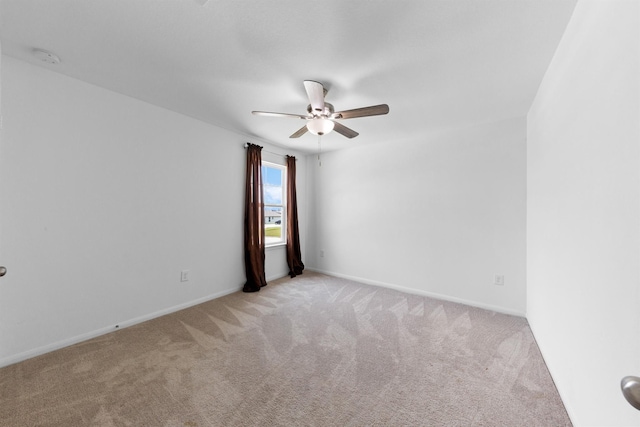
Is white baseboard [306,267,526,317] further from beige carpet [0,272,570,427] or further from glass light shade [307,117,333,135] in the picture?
glass light shade [307,117,333,135]

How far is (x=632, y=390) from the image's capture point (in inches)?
19.3

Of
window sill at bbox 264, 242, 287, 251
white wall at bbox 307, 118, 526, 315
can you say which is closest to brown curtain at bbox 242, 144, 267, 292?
window sill at bbox 264, 242, 287, 251

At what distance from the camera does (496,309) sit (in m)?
3.00

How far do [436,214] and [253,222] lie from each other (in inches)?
103

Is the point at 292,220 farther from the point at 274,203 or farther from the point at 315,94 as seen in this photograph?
the point at 315,94

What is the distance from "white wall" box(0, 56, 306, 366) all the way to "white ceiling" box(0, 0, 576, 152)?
1.10ft

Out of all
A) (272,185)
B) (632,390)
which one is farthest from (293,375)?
(272,185)

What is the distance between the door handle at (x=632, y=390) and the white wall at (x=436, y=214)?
2.92 metres

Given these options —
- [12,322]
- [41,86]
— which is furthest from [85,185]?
[12,322]

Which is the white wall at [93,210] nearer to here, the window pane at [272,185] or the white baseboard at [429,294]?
the window pane at [272,185]

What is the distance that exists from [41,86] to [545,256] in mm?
4344

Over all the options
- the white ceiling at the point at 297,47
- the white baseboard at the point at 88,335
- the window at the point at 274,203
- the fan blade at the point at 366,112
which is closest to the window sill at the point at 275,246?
the window at the point at 274,203

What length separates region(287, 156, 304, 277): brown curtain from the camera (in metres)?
4.43

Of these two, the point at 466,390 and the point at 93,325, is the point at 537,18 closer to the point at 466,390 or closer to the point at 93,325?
the point at 466,390
